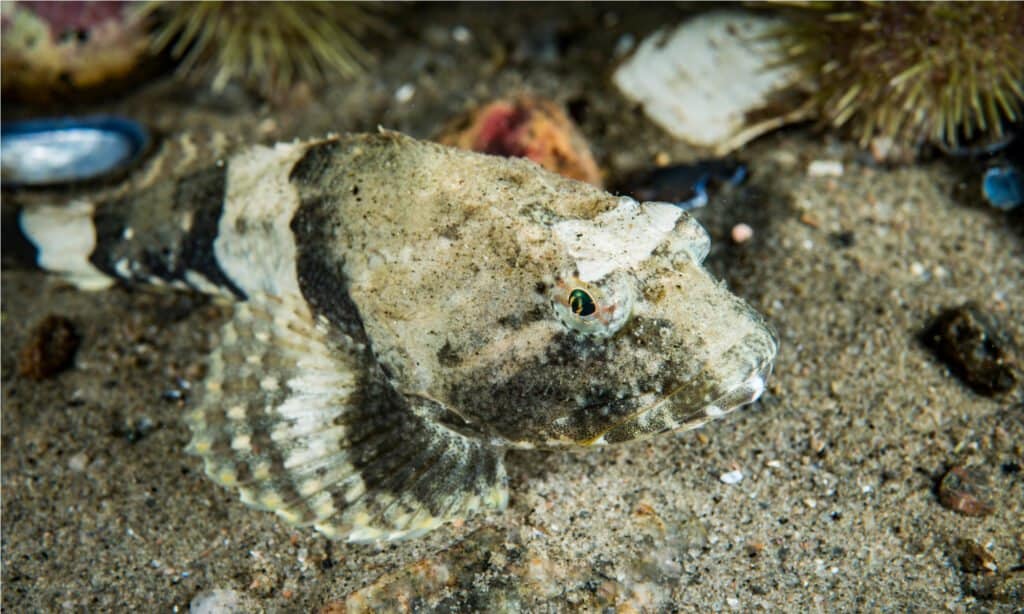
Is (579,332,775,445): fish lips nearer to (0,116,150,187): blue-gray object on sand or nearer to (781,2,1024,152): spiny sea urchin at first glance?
(781,2,1024,152): spiny sea urchin

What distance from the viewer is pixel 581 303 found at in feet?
10.1

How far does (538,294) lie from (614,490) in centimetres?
110

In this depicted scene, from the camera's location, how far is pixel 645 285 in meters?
3.13

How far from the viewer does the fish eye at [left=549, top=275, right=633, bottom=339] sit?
3.05 metres

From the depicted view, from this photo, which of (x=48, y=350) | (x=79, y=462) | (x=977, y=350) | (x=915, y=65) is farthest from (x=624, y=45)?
(x=79, y=462)

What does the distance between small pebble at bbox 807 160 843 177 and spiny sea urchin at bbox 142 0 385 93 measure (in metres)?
3.16

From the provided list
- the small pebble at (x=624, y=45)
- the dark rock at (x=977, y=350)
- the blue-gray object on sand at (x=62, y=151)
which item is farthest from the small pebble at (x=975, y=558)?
the blue-gray object on sand at (x=62, y=151)

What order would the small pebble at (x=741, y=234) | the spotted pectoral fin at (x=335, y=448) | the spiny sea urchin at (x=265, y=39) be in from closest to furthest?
the spotted pectoral fin at (x=335, y=448), the small pebble at (x=741, y=234), the spiny sea urchin at (x=265, y=39)

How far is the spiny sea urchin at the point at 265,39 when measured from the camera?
5.12 m

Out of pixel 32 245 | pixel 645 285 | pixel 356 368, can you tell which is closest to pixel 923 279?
pixel 645 285

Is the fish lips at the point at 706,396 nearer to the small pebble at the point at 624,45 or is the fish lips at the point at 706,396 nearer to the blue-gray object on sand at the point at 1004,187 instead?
the blue-gray object on sand at the point at 1004,187

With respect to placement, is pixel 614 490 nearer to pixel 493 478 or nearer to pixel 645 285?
pixel 493 478

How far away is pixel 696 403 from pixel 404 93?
3.64 metres

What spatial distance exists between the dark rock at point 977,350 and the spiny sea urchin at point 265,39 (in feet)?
13.3
